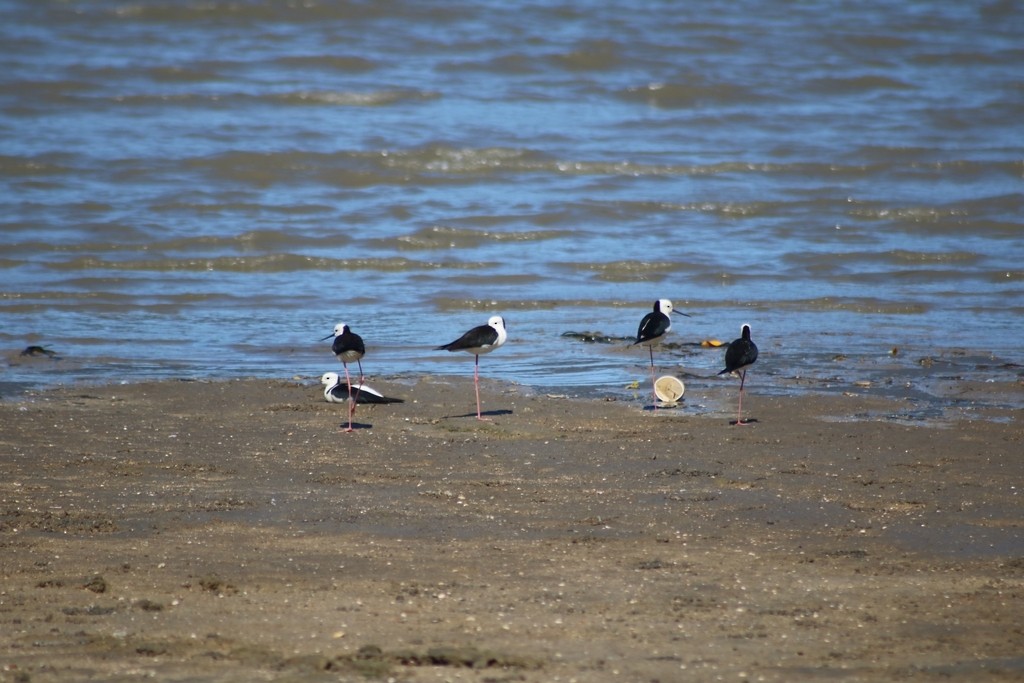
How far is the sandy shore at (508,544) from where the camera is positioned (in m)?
5.21

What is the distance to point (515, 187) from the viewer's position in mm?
22203

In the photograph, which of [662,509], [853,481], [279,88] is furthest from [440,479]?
[279,88]

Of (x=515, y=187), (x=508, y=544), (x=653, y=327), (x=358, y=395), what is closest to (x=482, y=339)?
(x=358, y=395)

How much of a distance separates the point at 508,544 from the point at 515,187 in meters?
16.0

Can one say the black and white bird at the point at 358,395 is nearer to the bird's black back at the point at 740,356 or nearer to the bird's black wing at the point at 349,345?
the bird's black wing at the point at 349,345

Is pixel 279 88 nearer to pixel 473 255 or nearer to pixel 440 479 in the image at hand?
pixel 473 255

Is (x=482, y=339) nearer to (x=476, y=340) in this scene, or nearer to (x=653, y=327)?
(x=476, y=340)

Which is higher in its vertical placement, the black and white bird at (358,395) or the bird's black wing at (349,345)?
the bird's black wing at (349,345)

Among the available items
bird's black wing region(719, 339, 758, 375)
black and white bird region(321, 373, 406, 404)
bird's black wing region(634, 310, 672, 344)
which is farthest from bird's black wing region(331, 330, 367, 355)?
bird's black wing region(719, 339, 758, 375)

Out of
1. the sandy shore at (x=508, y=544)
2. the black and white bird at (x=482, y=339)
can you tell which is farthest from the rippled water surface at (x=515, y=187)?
the sandy shore at (x=508, y=544)

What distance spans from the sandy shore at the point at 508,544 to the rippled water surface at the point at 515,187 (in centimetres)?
196

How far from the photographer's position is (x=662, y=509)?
7223mm

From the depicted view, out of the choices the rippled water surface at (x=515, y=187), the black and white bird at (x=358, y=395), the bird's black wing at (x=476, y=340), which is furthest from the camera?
the rippled water surface at (x=515, y=187)

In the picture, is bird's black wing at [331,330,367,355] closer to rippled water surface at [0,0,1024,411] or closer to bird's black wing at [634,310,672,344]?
rippled water surface at [0,0,1024,411]
